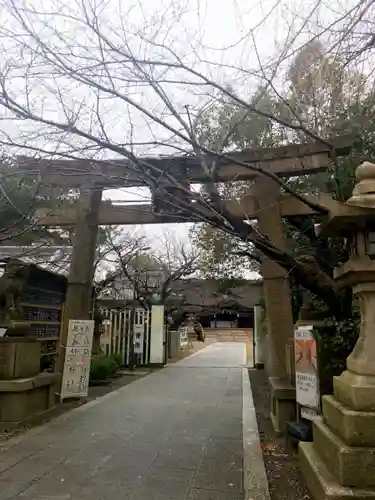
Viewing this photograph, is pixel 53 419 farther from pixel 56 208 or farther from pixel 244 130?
pixel 244 130

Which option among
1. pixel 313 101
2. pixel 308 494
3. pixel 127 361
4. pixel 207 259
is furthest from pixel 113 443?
pixel 207 259

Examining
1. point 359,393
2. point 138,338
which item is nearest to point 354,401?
point 359,393

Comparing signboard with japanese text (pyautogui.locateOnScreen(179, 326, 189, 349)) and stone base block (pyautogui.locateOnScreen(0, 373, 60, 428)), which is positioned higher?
signboard with japanese text (pyautogui.locateOnScreen(179, 326, 189, 349))

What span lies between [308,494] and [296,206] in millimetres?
4649

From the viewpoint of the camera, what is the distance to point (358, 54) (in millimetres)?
4141

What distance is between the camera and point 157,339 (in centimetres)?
1686

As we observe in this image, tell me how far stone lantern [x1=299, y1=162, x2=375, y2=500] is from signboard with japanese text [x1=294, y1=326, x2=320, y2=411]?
0.48 m

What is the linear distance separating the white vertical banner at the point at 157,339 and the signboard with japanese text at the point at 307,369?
12072 millimetres

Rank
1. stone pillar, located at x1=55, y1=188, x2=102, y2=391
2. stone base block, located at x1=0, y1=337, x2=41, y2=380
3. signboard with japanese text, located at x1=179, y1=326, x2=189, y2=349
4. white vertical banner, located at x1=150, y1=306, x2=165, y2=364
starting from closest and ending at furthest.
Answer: stone base block, located at x1=0, y1=337, x2=41, y2=380 < stone pillar, located at x1=55, y1=188, x2=102, y2=391 < white vertical banner, located at x1=150, y1=306, x2=165, y2=364 < signboard with japanese text, located at x1=179, y1=326, x2=189, y2=349

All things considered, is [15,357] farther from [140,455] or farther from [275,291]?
[275,291]

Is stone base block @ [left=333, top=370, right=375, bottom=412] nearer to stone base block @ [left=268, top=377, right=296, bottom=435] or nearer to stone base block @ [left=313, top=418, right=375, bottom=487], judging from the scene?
stone base block @ [left=313, top=418, right=375, bottom=487]

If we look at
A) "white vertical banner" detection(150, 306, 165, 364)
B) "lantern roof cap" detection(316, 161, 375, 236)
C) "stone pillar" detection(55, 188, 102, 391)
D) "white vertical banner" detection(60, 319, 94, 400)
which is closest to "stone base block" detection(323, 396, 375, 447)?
"lantern roof cap" detection(316, 161, 375, 236)

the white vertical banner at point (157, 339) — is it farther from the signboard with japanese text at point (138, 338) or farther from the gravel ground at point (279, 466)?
the gravel ground at point (279, 466)

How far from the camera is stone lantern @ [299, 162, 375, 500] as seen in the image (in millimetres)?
3211
